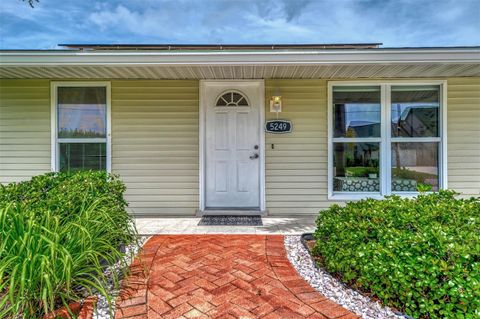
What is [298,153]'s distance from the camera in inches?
175

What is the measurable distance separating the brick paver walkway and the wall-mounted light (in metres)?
2.25

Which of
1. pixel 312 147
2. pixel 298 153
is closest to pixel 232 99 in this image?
pixel 298 153

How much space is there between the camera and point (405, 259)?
1763 millimetres

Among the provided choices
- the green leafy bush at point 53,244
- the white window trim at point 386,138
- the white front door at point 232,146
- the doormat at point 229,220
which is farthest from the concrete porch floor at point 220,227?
the green leafy bush at point 53,244

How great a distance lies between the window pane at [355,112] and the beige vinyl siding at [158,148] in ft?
7.60

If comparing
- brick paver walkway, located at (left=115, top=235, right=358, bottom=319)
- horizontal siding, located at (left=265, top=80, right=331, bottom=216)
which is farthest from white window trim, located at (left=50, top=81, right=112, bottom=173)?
horizontal siding, located at (left=265, top=80, right=331, bottom=216)

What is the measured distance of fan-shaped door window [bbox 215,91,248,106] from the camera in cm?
455

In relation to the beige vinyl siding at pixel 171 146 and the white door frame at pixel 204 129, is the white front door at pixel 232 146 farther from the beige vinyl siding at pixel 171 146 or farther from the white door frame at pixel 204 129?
the beige vinyl siding at pixel 171 146

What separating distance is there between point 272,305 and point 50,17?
27.4 ft

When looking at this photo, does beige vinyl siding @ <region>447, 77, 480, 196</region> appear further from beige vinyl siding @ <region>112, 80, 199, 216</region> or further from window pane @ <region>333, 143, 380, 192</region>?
beige vinyl siding @ <region>112, 80, 199, 216</region>

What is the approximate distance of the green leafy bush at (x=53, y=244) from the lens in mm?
1519

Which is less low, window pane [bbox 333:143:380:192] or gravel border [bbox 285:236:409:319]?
window pane [bbox 333:143:380:192]

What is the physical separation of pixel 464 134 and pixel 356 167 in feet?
5.79

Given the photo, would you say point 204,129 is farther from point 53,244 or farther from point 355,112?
point 53,244
